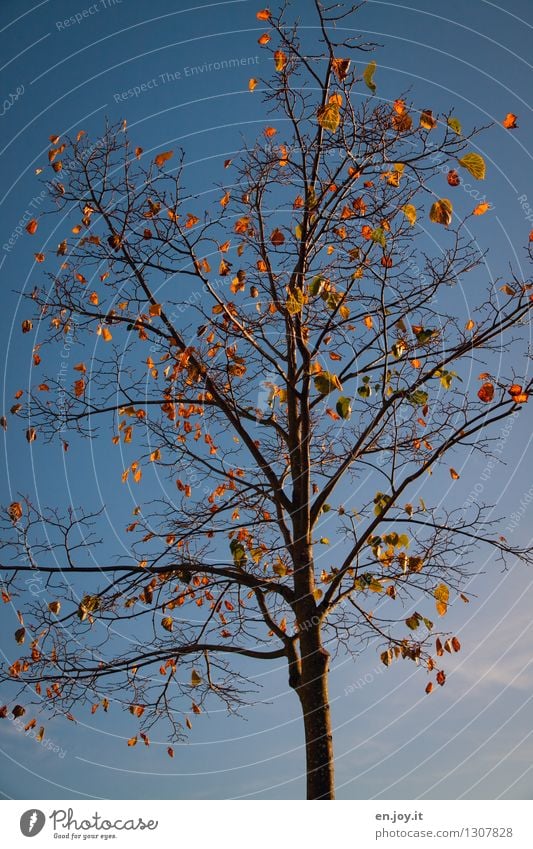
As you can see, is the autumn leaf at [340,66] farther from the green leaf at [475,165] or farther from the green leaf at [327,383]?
the green leaf at [327,383]

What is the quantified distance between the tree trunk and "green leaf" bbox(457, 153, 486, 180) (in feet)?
13.9

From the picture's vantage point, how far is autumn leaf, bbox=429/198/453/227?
20.1ft

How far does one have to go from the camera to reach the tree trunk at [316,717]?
6184 mm

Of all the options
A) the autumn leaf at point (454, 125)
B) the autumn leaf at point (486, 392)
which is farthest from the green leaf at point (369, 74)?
the autumn leaf at point (486, 392)

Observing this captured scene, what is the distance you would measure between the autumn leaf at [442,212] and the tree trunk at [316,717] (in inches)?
150

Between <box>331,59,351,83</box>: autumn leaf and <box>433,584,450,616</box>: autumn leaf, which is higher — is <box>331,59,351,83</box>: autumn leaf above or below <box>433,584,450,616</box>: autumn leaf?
above

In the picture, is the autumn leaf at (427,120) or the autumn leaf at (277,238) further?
the autumn leaf at (277,238)

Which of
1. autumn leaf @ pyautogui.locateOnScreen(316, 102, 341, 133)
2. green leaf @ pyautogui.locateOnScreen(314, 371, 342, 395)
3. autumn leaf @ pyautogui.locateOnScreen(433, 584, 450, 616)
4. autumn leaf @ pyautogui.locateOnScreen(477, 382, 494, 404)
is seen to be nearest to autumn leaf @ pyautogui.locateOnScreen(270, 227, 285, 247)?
autumn leaf @ pyautogui.locateOnScreen(316, 102, 341, 133)

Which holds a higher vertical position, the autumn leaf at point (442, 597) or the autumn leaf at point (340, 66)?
the autumn leaf at point (340, 66)

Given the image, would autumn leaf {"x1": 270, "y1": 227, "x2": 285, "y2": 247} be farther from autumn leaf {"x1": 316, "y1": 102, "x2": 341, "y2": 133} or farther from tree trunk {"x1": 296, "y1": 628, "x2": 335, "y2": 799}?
tree trunk {"x1": 296, "y1": 628, "x2": 335, "y2": 799}

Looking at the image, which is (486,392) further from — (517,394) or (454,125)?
(454,125)

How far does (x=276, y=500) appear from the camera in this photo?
772cm
